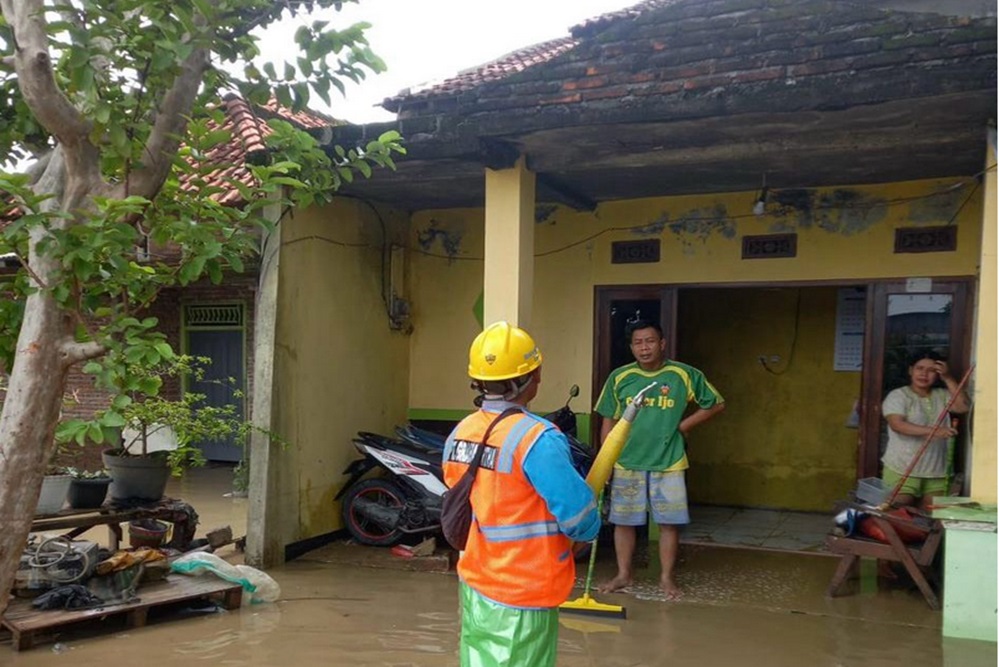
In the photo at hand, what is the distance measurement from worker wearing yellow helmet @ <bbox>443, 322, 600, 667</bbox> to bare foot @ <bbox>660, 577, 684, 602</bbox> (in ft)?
9.64

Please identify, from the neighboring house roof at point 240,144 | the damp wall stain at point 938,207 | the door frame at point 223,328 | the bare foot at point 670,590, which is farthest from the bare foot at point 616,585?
the door frame at point 223,328

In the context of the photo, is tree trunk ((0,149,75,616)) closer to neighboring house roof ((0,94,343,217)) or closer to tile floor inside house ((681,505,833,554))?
neighboring house roof ((0,94,343,217))

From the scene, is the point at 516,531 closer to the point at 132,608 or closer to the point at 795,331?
the point at 132,608

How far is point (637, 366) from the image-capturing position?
5770 millimetres

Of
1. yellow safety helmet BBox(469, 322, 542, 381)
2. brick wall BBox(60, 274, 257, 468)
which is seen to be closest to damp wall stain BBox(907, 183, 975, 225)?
yellow safety helmet BBox(469, 322, 542, 381)

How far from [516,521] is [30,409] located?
1709 mm

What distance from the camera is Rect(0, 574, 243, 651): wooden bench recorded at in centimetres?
441

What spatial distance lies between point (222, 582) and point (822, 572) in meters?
4.16

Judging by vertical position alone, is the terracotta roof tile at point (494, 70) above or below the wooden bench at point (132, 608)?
above

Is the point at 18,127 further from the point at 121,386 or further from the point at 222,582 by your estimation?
the point at 222,582

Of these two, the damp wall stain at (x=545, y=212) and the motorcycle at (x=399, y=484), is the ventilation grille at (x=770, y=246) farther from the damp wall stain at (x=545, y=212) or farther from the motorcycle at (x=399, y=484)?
the motorcycle at (x=399, y=484)

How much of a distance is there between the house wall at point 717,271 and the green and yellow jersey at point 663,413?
160cm

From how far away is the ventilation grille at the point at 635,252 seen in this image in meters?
7.15

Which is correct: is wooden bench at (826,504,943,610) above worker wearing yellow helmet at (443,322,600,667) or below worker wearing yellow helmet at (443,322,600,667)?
below
